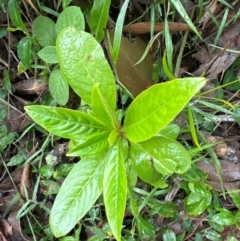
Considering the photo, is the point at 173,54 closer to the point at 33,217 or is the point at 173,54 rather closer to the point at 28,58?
the point at 28,58

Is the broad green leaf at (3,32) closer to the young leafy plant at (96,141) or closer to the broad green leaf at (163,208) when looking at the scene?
the young leafy plant at (96,141)

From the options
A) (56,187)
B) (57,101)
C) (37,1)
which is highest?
(37,1)

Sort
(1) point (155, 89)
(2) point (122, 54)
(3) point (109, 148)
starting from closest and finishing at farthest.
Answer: (1) point (155, 89) → (3) point (109, 148) → (2) point (122, 54)

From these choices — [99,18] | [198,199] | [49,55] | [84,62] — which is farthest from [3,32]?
[198,199]

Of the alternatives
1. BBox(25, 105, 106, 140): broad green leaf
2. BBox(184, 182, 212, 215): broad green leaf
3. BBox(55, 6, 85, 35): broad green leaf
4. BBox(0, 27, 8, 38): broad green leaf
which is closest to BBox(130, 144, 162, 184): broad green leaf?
BBox(25, 105, 106, 140): broad green leaf

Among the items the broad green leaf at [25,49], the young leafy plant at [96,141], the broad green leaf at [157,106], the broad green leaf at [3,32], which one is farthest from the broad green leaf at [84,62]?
the broad green leaf at [3,32]

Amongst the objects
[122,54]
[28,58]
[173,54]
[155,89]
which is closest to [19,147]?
[28,58]

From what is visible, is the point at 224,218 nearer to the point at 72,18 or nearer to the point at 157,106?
the point at 157,106
